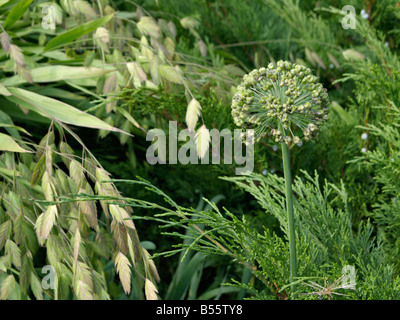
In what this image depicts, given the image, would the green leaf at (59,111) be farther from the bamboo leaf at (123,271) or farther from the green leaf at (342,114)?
the green leaf at (342,114)

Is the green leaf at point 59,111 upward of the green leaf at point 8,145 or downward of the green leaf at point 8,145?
upward

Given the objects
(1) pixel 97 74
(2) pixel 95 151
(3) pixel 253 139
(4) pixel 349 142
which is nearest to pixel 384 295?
(3) pixel 253 139

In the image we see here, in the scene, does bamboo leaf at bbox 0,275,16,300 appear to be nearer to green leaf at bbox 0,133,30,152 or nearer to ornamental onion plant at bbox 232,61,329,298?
green leaf at bbox 0,133,30,152

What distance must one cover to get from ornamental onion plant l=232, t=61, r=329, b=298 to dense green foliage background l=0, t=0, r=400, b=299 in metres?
0.13

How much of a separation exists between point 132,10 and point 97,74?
85 cm

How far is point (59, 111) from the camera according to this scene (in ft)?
3.65

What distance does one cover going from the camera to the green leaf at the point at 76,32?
1.24 m

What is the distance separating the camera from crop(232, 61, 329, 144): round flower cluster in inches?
27.2

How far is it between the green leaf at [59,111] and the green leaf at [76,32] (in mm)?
210
